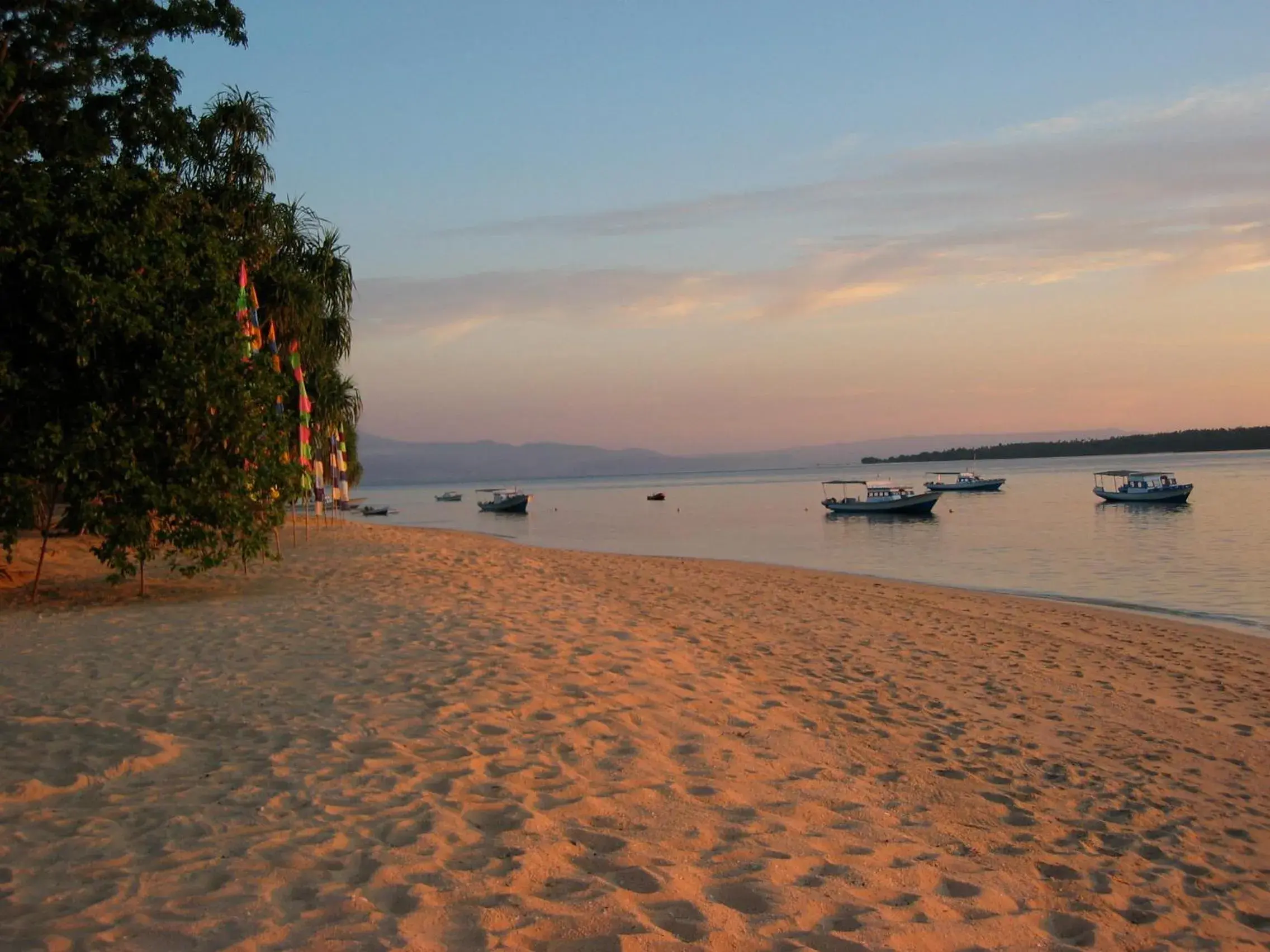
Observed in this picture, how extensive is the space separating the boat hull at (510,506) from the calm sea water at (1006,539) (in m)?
1.50

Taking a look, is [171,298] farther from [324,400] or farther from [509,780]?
[324,400]

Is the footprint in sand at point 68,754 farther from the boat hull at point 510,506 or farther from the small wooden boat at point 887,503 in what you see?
the boat hull at point 510,506

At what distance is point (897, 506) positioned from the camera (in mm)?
53688

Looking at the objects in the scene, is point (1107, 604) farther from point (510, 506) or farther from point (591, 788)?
point (510, 506)

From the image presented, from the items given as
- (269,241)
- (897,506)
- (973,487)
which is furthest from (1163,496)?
(269,241)

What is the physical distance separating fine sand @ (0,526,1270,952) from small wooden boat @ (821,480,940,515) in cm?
4248

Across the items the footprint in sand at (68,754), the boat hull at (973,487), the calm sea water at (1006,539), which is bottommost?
the calm sea water at (1006,539)

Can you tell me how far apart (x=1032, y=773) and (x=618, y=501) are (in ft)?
286

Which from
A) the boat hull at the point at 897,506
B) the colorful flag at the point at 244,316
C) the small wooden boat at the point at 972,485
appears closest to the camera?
the colorful flag at the point at 244,316

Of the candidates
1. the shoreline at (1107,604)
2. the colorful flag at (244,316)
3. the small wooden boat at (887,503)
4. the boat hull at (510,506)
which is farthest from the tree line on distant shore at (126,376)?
the boat hull at (510,506)

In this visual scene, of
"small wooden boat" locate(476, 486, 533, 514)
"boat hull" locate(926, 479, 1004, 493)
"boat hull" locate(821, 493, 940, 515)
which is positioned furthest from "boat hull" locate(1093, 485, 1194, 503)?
"small wooden boat" locate(476, 486, 533, 514)

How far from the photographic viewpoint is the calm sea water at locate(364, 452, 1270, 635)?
73.1 ft

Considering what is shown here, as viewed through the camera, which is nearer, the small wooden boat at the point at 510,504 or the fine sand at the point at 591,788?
the fine sand at the point at 591,788

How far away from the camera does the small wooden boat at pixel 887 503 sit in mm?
53000
